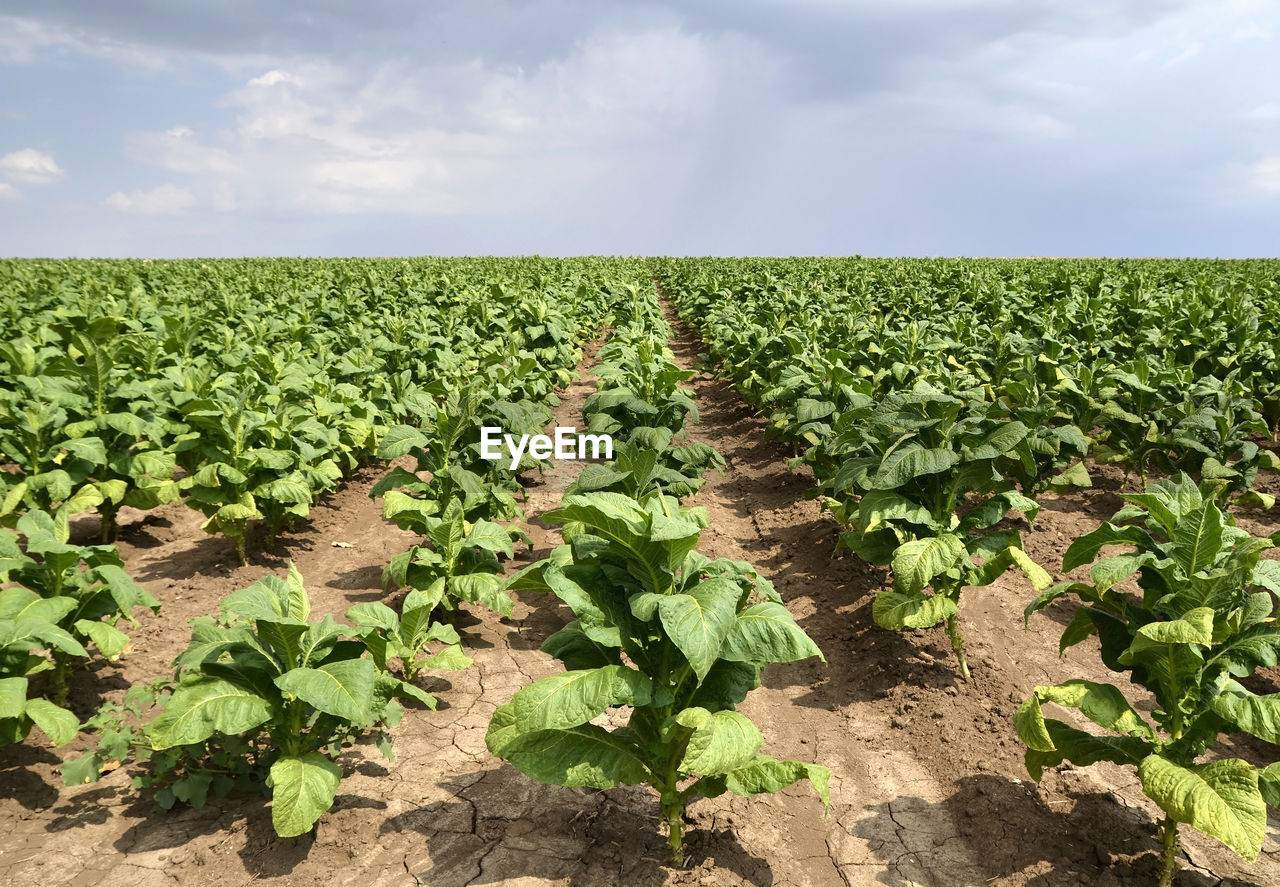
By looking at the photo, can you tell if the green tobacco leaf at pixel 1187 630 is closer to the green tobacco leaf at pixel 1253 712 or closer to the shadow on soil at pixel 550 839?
the green tobacco leaf at pixel 1253 712

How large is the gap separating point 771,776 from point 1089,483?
5403 mm

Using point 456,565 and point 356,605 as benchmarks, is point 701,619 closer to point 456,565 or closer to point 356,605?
point 356,605

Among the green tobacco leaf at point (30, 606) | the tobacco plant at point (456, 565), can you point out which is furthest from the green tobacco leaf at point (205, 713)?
the tobacco plant at point (456, 565)

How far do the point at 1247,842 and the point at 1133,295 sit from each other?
698 inches

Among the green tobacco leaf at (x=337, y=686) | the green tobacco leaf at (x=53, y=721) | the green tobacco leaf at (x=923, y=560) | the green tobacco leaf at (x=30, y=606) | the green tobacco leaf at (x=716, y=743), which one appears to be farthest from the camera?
the green tobacco leaf at (x=923, y=560)

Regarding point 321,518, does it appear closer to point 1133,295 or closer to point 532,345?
point 532,345

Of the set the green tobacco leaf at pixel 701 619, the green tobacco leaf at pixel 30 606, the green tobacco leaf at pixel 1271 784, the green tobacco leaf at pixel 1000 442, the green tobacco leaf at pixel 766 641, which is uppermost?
the green tobacco leaf at pixel 1000 442

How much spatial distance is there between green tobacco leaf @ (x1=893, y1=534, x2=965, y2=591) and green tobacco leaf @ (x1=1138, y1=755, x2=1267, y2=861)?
1490 mm

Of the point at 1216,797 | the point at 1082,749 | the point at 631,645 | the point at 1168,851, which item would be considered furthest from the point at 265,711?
the point at 1168,851

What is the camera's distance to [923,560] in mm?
4520

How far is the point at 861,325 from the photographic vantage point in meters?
13.5

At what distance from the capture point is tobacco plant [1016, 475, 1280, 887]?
9.57ft

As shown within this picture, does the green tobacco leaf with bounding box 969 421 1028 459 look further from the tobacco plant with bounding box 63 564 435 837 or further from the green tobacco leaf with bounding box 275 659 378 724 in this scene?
the green tobacco leaf with bounding box 275 659 378 724

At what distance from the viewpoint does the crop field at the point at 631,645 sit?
3.13m
